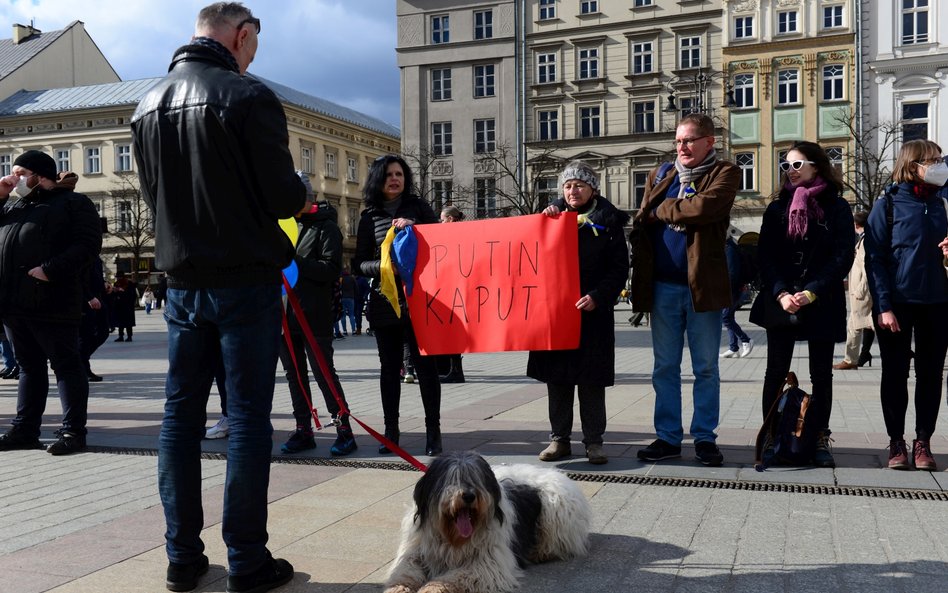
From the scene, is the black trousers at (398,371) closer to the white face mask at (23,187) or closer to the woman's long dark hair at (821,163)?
the woman's long dark hair at (821,163)

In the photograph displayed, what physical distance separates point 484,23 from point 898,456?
50551 millimetres

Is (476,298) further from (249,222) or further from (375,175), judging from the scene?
(249,222)

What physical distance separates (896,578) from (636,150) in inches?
1885

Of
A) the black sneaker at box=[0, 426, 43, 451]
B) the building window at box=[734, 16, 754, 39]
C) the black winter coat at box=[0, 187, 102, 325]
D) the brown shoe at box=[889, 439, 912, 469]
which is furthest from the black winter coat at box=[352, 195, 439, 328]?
the building window at box=[734, 16, 754, 39]

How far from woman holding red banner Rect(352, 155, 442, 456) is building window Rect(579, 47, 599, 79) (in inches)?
1846

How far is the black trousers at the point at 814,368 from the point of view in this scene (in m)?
5.68

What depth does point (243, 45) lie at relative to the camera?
11.8 ft

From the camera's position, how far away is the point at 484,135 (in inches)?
2111

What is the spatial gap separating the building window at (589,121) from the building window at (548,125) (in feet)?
4.48

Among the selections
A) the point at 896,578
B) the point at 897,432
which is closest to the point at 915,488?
the point at 897,432

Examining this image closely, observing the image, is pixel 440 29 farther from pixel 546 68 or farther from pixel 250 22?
pixel 250 22

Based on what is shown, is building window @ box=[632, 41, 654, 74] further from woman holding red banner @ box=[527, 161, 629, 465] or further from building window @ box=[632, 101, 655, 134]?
woman holding red banner @ box=[527, 161, 629, 465]

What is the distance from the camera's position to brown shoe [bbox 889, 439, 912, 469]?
5520 millimetres

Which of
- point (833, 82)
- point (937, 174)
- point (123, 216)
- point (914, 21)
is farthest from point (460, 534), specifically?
point (123, 216)
